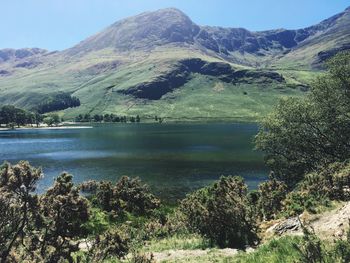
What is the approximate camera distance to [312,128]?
212ft

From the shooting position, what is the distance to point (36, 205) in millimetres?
18203

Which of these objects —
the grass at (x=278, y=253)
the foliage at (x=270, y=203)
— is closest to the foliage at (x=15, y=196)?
the grass at (x=278, y=253)

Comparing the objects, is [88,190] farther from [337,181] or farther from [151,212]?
[337,181]

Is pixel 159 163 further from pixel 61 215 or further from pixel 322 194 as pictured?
pixel 61 215

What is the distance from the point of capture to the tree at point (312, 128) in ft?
196

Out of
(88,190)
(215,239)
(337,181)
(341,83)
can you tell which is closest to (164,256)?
(215,239)

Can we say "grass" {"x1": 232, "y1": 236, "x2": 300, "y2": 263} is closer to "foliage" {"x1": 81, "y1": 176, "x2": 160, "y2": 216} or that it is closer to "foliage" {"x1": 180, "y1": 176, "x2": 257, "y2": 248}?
"foliage" {"x1": 180, "y1": 176, "x2": 257, "y2": 248}

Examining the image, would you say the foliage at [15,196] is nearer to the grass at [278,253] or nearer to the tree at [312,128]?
the grass at [278,253]

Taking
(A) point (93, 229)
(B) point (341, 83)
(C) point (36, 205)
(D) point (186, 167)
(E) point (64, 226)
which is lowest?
(D) point (186, 167)

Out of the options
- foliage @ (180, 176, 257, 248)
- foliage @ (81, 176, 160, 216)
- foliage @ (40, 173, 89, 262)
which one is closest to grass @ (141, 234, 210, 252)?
foliage @ (180, 176, 257, 248)

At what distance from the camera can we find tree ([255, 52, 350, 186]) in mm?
59719

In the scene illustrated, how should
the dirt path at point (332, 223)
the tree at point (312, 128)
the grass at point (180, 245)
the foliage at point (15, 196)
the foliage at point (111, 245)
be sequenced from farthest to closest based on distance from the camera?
the tree at point (312, 128) → the grass at point (180, 245) → the foliage at point (111, 245) → the dirt path at point (332, 223) → the foliage at point (15, 196)

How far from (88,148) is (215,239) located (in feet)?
464

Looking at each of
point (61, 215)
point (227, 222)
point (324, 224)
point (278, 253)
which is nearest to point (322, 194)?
point (227, 222)
